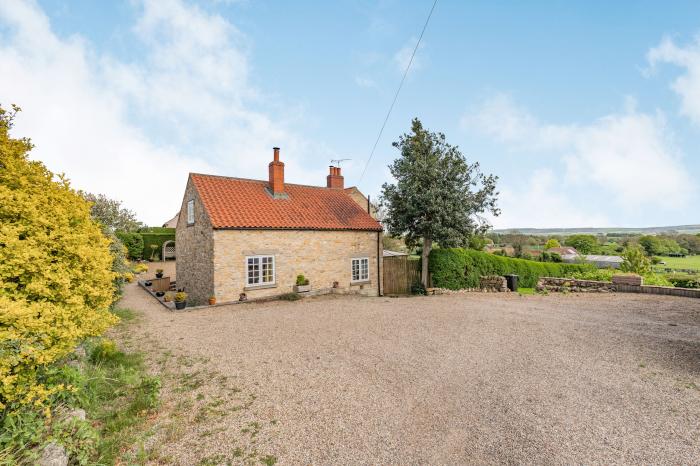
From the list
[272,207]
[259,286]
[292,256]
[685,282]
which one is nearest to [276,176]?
[272,207]

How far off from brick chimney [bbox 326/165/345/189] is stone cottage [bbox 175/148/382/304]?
3.82 metres

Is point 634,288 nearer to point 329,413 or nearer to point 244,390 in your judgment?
point 329,413

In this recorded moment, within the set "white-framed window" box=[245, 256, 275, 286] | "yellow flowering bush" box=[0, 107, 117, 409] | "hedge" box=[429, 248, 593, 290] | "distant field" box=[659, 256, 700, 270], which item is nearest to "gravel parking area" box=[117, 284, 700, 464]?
"yellow flowering bush" box=[0, 107, 117, 409]

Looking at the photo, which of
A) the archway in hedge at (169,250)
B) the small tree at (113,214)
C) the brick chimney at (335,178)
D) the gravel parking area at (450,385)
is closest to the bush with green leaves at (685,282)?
the gravel parking area at (450,385)

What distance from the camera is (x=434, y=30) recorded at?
11625 mm

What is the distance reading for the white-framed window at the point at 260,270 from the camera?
15.8m

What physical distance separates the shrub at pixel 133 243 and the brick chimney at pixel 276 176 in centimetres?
2378

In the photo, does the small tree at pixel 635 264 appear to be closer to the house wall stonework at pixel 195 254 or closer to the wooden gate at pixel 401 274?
the wooden gate at pixel 401 274

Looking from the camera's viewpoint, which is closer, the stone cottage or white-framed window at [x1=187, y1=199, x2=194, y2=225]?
the stone cottage

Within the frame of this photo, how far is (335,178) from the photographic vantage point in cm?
2539

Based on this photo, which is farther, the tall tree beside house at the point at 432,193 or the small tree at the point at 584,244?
the small tree at the point at 584,244

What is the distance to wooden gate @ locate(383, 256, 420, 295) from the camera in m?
20.3

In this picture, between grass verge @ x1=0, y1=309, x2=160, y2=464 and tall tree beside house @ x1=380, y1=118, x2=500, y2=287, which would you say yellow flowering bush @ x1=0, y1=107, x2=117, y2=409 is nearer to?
grass verge @ x1=0, y1=309, x2=160, y2=464

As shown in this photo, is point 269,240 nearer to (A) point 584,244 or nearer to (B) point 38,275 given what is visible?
(B) point 38,275
